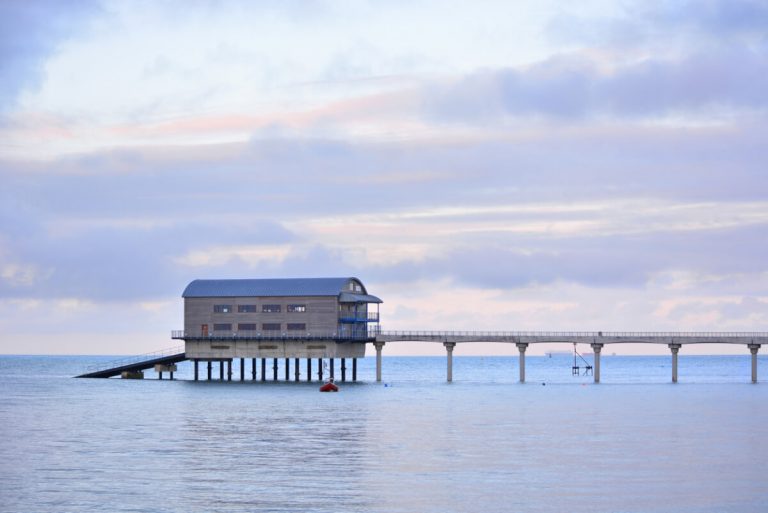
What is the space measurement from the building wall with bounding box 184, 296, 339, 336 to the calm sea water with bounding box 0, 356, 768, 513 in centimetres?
2189

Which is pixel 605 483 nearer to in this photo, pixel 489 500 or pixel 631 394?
pixel 489 500

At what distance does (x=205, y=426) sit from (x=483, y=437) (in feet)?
66.4

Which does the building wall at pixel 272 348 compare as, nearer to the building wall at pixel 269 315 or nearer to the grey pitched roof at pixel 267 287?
the building wall at pixel 269 315

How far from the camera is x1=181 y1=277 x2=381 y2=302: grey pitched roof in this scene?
140 m

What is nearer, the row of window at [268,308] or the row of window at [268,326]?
the row of window at [268,326]

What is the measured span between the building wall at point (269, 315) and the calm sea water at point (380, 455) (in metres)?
21.9

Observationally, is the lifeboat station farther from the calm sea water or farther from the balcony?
the calm sea water

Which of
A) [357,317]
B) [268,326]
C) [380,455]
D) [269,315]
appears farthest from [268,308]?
[380,455]

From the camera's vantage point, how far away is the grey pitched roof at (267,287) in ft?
459

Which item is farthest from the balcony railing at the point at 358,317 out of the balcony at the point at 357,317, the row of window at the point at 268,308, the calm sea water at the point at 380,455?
the calm sea water at the point at 380,455

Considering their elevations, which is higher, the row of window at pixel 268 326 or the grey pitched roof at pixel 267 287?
the grey pitched roof at pixel 267 287

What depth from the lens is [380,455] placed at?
219ft

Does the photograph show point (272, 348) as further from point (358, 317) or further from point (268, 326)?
point (358, 317)

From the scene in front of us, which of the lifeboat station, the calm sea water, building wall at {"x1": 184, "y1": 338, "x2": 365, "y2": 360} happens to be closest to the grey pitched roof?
the lifeboat station
